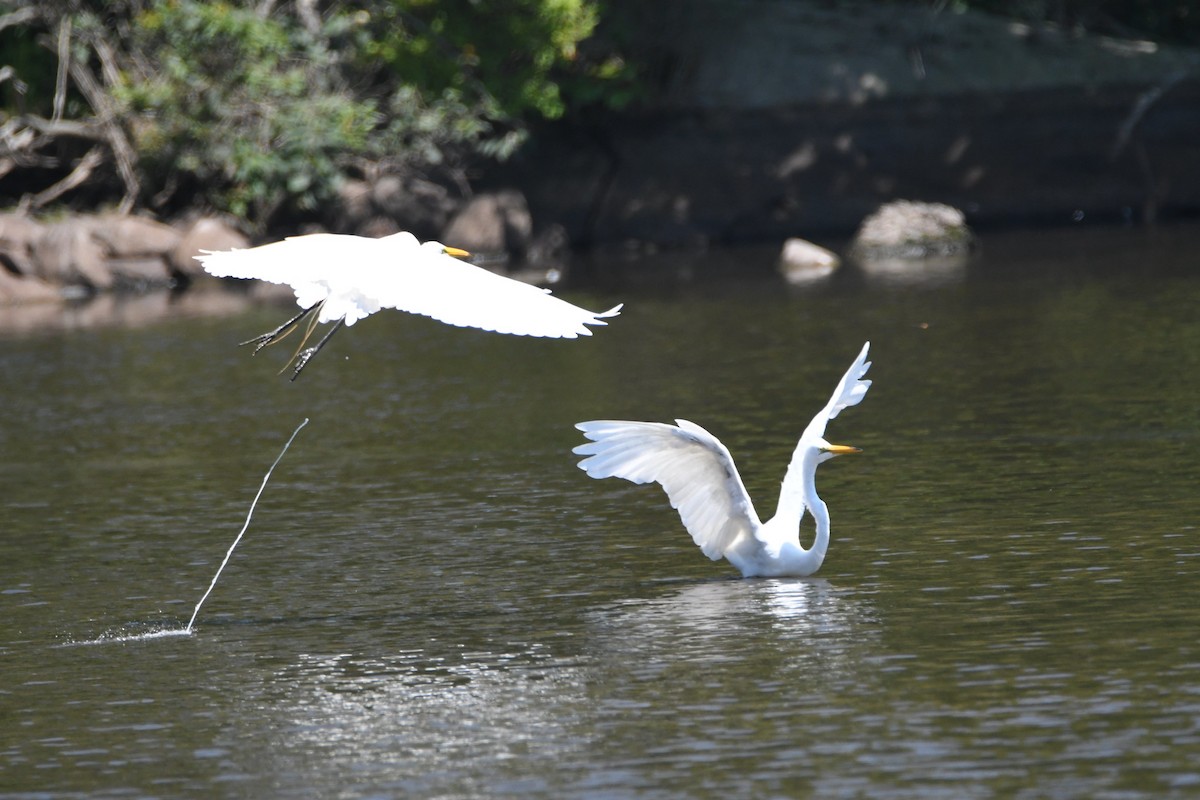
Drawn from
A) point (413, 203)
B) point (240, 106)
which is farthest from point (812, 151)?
point (240, 106)

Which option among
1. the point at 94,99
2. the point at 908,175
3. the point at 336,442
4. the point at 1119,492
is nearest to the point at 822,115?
the point at 908,175

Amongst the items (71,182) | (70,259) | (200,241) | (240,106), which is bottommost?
(70,259)

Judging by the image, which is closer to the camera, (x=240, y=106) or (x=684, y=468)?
(x=684, y=468)

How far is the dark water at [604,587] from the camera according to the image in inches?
Answer: 309

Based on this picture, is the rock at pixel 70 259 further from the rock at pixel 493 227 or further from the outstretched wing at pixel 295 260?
the outstretched wing at pixel 295 260

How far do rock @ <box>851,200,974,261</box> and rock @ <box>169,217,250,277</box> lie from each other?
10.6 metres

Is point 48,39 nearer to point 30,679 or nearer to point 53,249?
point 53,249

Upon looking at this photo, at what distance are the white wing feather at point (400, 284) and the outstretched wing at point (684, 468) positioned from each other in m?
0.85

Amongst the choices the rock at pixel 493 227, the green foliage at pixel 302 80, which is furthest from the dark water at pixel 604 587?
the rock at pixel 493 227

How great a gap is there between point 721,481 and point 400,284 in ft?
7.06

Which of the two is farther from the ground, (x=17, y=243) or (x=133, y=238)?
(x=133, y=238)

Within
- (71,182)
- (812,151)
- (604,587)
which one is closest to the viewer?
(604,587)

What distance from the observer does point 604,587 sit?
10836mm

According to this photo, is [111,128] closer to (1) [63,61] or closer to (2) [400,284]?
(1) [63,61]
